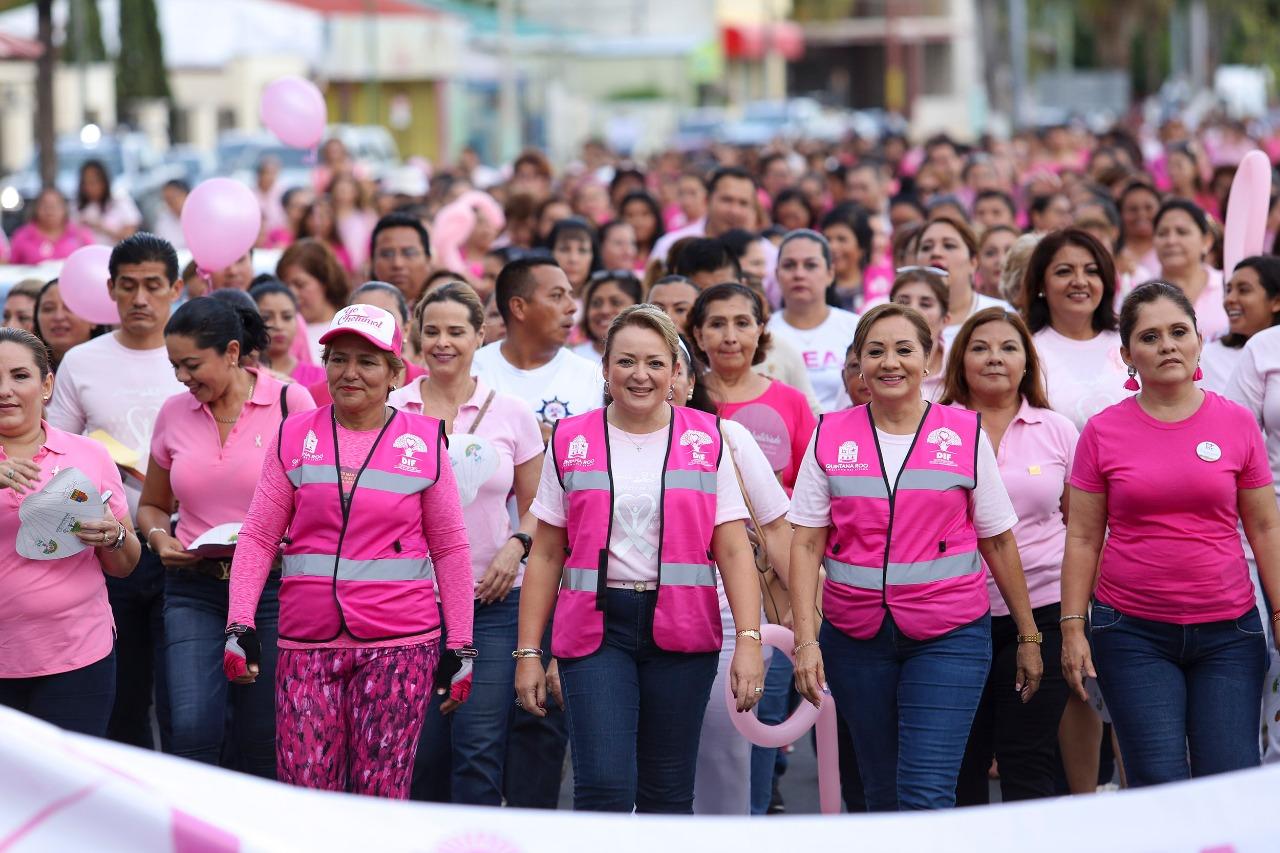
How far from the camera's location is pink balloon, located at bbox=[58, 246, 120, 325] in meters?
8.12

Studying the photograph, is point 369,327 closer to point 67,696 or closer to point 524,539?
point 524,539

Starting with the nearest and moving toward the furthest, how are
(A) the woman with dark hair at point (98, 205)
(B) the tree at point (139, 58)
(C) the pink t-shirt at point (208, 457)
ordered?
(C) the pink t-shirt at point (208, 457), (A) the woman with dark hair at point (98, 205), (B) the tree at point (139, 58)

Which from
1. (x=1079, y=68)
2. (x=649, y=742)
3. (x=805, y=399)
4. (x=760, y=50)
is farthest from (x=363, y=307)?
(x=1079, y=68)

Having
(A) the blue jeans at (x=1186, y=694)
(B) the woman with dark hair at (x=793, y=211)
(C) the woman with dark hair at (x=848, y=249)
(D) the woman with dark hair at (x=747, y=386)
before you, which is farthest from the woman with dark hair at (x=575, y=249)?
(A) the blue jeans at (x=1186, y=694)

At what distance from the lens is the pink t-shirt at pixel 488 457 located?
21.8 ft

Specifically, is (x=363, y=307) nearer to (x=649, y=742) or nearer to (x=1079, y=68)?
(x=649, y=742)

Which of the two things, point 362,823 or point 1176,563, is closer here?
point 362,823

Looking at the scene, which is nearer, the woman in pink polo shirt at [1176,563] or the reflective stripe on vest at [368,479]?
the reflective stripe on vest at [368,479]

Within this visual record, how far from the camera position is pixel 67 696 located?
240 inches

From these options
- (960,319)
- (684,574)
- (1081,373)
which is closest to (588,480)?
(684,574)

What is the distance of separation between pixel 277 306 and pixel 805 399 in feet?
8.14

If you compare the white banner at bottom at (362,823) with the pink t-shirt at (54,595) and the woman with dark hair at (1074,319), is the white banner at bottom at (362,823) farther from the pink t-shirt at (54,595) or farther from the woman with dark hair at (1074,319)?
A: the woman with dark hair at (1074,319)

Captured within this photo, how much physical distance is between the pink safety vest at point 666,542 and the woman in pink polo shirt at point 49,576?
1423mm

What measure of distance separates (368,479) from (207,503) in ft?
3.36
